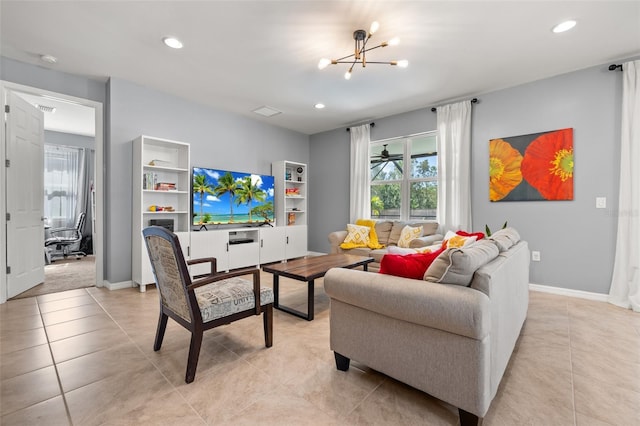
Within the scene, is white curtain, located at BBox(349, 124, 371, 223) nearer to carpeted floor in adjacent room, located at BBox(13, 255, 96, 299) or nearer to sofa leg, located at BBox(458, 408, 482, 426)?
sofa leg, located at BBox(458, 408, 482, 426)

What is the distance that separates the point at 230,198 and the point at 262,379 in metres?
3.46

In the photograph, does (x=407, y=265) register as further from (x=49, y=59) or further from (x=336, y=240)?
(x=49, y=59)

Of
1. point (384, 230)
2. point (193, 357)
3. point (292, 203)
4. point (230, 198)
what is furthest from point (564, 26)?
point (292, 203)

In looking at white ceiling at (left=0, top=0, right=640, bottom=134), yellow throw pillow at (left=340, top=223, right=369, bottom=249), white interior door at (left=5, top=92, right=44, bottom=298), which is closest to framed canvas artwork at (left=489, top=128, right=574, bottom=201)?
white ceiling at (left=0, top=0, right=640, bottom=134)

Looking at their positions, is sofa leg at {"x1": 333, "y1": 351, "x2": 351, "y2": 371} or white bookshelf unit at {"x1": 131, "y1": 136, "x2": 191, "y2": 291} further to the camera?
white bookshelf unit at {"x1": 131, "y1": 136, "x2": 191, "y2": 291}

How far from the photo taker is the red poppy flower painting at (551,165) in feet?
11.0

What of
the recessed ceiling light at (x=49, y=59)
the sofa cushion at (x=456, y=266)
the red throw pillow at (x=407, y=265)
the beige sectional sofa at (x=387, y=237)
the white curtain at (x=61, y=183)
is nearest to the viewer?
the sofa cushion at (x=456, y=266)

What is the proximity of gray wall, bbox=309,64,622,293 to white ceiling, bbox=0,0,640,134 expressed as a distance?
24 cm

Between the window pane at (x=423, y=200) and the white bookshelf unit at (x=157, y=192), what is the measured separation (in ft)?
11.7

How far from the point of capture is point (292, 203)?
596 centimetres

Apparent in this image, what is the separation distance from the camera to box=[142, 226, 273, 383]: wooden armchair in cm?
168

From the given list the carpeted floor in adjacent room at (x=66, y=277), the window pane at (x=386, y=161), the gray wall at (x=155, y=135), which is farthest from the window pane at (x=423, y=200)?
the carpeted floor in adjacent room at (x=66, y=277)

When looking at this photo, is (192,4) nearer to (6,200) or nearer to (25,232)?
(6,200)

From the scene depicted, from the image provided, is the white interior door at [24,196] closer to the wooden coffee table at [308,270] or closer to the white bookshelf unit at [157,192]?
the white bookshelf unit at [157,192]
